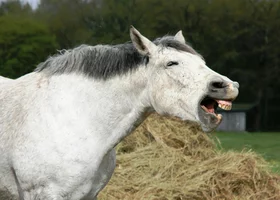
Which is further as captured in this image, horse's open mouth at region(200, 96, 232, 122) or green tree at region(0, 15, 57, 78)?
green tree at region(0, 15, 57, 78)

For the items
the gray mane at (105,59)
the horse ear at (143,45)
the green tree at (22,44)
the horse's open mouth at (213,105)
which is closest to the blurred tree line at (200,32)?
the green tree at (22,44)

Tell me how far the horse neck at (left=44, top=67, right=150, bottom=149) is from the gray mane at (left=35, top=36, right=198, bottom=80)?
43 millimetres

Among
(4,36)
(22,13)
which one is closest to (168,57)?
(22,13)

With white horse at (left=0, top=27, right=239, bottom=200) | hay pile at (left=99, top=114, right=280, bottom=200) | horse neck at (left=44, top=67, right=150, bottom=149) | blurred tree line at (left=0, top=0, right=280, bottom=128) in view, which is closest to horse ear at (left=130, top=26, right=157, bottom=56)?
white horse at (left=0, top=27, right=239, bottom=200)

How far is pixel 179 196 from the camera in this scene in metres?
6.20

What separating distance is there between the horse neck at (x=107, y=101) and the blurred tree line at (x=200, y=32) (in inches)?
732

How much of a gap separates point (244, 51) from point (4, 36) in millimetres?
11855

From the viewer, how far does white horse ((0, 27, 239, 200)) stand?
2.88 meters

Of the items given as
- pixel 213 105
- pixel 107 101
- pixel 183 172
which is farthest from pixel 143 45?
pixel 183 172

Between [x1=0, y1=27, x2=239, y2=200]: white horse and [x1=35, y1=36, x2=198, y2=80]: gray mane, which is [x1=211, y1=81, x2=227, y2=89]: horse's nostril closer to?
[x1=0, y1=27, x2=239, y2=200]: white horse

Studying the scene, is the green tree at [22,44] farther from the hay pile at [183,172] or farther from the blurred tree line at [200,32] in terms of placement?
the hay pile at [183,172]

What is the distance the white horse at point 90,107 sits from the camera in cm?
288

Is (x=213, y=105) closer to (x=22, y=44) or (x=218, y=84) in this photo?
(x=218, y=84)

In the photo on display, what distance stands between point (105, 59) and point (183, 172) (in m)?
3.97
